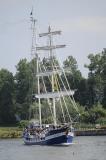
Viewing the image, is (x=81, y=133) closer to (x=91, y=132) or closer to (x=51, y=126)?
(x=91, y=132)

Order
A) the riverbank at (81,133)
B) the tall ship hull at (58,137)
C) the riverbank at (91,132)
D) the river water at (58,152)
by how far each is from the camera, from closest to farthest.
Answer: the river water at (58,152), the tall ship hull at (58,137), the riverbank at (91,132), the riverbank at (81,133)

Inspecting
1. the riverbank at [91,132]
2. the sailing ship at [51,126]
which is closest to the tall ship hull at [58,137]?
the sailing ship at [51,126]

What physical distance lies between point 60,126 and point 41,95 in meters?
13.9

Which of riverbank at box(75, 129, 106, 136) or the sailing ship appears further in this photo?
riverbank at box(75, 129, 106, 136)

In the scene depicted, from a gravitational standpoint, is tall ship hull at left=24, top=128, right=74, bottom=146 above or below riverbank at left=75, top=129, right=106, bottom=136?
below

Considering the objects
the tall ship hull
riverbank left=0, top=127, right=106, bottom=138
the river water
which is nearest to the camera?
the river water

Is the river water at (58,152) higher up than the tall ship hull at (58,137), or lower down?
lower down

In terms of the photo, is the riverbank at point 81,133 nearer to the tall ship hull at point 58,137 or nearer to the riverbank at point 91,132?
the riverbank at point 91,132

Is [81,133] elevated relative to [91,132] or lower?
lower

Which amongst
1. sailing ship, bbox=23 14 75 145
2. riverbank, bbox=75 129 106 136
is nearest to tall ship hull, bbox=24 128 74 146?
sailing ship, bbox=23 14 75 145

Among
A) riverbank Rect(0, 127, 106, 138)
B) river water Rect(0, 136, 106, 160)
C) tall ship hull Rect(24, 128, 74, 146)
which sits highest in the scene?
riverbank Rect(0, 127, 106, 138)

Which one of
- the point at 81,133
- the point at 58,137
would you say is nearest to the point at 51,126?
the point at 58,137

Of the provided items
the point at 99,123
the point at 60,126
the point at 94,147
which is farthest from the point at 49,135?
the point at 99,123

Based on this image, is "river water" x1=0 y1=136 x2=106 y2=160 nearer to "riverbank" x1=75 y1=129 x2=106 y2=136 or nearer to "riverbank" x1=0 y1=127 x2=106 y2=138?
"riverbank" x1=75 y1=129 x2=106 y2=136
